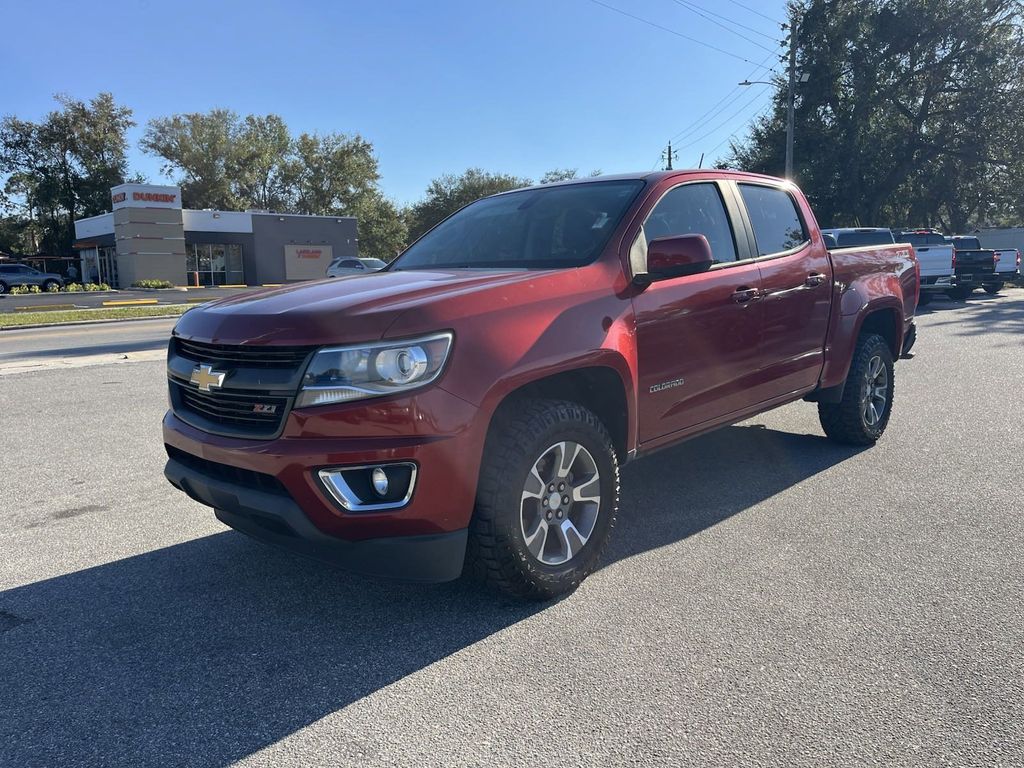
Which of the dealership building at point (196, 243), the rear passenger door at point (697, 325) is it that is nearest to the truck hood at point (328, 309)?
the rear passenger door at point (697, 325)

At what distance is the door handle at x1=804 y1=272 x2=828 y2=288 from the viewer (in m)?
4.98

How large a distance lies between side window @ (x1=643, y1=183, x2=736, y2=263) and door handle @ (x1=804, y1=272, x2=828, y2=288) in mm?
749

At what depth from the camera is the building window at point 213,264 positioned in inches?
1869

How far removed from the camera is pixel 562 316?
3.34 meters

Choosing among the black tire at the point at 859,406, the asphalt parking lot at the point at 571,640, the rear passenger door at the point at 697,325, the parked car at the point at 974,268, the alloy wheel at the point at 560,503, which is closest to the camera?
the asphalt parking lot at the point at 571,640

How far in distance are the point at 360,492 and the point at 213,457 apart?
0.71 meters

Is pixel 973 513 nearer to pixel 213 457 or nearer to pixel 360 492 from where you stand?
pixel 360 492

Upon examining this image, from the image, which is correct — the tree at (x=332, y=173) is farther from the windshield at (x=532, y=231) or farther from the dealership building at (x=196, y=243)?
the windshield at (x=532, y=231)

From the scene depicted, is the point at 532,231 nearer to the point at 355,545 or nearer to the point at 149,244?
the point at 355,545

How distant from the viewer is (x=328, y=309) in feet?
9.79

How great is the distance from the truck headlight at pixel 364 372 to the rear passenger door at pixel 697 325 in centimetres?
127

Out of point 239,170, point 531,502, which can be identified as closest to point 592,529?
point 531,502

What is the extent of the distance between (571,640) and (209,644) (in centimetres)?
143

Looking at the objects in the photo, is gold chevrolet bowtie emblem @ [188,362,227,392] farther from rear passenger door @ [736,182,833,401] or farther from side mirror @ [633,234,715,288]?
rear passenger door @ [736,182,833,401]
